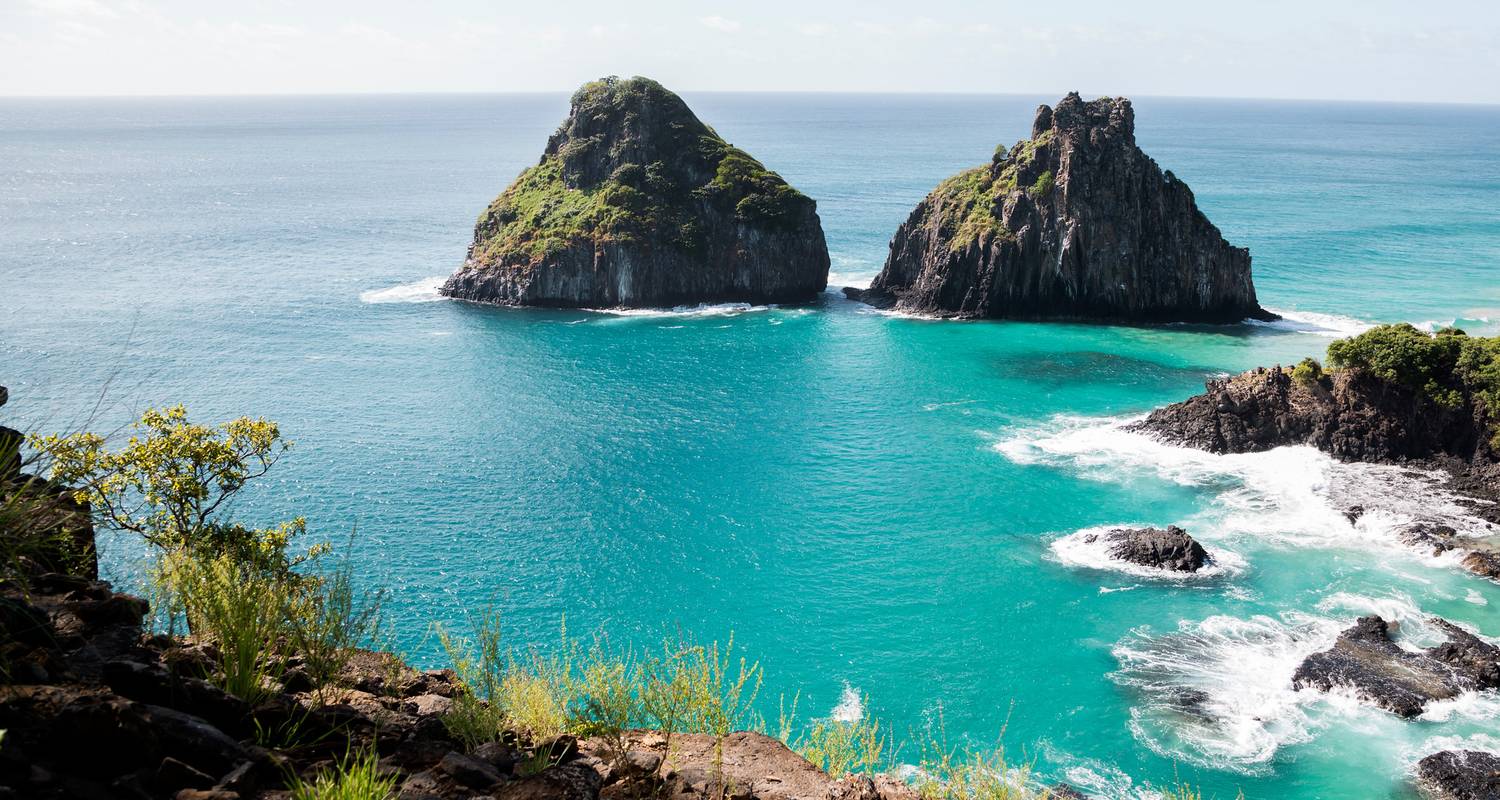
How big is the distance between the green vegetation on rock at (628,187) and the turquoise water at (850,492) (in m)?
14.3

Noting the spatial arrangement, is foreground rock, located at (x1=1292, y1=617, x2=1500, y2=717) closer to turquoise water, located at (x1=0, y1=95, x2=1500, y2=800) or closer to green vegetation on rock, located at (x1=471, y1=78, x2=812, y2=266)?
turquoise water, located at (x1=0, y1=95, x2=1500, y2=800)

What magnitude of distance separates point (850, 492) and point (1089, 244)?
219 feet

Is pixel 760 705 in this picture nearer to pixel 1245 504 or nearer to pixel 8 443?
pixel 8 443

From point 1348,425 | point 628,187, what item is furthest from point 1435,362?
point 628,187

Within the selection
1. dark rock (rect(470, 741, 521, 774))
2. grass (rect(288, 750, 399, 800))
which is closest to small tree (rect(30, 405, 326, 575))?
dark rock (rect(470, 741, 521, 774))

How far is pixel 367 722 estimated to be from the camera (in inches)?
656

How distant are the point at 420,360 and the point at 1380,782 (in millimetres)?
90434

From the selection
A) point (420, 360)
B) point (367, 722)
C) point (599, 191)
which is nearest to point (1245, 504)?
point (367, 722)

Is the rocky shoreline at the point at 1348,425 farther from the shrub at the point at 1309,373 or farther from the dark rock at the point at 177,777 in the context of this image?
the dark rock at the point at 177,777

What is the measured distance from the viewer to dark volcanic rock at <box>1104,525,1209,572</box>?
5888 cm

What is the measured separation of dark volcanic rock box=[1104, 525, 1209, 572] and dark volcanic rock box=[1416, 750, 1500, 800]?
1826 centimetres

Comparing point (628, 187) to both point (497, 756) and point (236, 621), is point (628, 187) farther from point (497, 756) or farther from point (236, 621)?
point (497, 756)

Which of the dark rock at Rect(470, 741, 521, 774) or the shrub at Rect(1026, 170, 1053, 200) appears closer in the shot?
the dark rock at Rect(470, 741, 521, 774)

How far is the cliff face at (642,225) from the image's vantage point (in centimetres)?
13175
